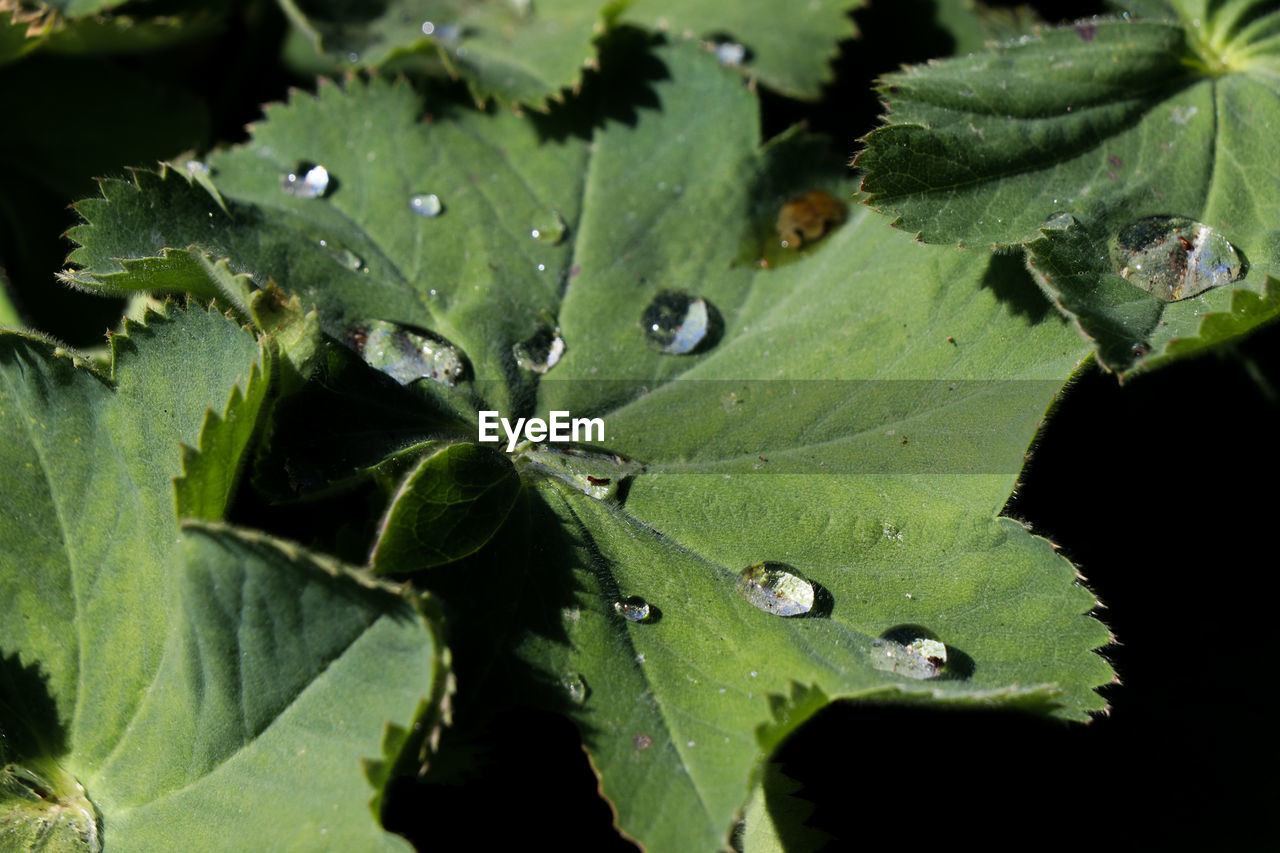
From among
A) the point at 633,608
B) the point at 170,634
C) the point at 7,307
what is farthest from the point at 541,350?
the point at 7,307

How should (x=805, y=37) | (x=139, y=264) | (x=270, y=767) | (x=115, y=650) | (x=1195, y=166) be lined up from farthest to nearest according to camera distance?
(x=805, y=37), (x=1195, y=166), (x=139, y=264), (x=115, y=650), (x=270, y=767)

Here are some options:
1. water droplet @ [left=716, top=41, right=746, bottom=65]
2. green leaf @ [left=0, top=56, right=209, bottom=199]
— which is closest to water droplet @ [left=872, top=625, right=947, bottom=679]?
water droplet @ [left=716, top=41, right=746, bottom=65]

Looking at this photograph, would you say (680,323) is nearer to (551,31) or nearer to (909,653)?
(909,653)

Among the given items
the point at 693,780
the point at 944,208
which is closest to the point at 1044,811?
the point at 693,780

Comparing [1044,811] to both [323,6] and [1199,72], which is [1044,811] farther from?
[323,6]

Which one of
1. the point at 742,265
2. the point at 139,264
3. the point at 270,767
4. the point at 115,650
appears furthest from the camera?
the point at 742,265

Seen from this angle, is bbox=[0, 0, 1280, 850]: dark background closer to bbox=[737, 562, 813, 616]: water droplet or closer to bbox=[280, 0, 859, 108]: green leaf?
bbox=[280, 0, 859, 108]: green leaf
